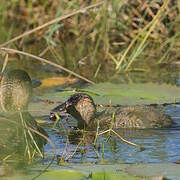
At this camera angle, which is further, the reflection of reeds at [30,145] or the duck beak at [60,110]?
the duck beak at [60,110]

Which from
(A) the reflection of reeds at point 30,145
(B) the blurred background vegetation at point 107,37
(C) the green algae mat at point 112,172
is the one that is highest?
(B) the blurred background vegetation at point 107,37

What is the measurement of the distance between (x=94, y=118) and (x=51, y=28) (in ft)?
8.63

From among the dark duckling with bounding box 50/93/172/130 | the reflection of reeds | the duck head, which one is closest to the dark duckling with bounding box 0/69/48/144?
the dark duckling with bounding box 50/93/172/130

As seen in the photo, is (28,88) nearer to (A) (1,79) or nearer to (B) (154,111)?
(A) (1,79)

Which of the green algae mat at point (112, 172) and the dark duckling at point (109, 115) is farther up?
the dark duckling at point (109, 115)

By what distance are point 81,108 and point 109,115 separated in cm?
26

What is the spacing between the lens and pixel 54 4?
11062 mm

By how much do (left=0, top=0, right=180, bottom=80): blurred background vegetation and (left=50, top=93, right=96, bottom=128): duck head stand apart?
52.4 inches

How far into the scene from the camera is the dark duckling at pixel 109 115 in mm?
7066

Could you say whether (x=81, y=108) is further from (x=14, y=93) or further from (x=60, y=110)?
(x=14, y=93)

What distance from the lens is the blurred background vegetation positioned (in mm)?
9484

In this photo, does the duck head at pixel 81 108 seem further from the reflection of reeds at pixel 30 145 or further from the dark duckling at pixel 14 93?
the reflection of reeds at pixel 30 145

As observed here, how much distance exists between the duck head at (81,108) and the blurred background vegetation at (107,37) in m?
1.33

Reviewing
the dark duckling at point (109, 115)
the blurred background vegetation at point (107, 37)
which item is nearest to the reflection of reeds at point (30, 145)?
the dark duckling at point (109, 115)
